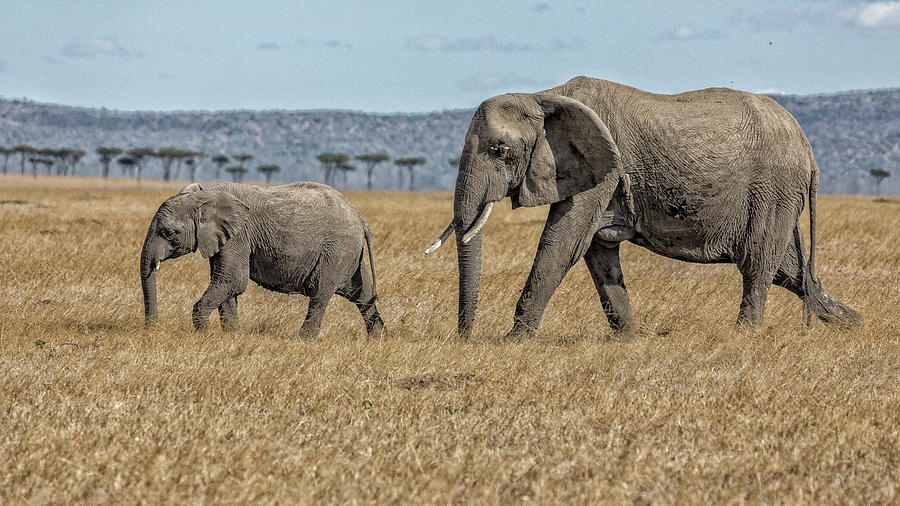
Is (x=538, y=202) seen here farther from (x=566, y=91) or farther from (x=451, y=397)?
(x=451, y=397)

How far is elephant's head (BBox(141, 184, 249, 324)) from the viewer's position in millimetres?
8781

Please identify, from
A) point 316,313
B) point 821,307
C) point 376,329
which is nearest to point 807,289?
point 821,307

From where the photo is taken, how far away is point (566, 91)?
8.62m

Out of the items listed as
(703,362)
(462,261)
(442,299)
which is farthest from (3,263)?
(703,362)

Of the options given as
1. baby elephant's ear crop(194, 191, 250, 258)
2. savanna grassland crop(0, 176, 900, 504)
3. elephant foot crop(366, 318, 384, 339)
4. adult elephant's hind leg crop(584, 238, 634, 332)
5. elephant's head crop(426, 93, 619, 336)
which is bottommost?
elephant foot crop(366, 318, 384, 339)

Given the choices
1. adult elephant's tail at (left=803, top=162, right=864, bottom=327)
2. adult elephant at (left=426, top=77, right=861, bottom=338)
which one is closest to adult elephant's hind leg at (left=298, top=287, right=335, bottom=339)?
adult elephant at (left=426, top=77, right=861, bottom=338)

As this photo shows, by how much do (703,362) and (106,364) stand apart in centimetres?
477

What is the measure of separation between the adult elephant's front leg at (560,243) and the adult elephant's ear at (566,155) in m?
0.14

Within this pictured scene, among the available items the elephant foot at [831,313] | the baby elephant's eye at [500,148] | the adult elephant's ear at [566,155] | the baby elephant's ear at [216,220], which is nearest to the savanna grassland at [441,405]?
the elephant foot at [831,313]

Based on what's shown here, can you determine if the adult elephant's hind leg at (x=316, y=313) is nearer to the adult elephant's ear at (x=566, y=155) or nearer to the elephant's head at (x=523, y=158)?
the elephant's head at (x=523, y=158)

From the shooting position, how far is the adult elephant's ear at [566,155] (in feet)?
26.6

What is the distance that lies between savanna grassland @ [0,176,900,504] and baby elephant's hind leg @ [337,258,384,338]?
0.26 m

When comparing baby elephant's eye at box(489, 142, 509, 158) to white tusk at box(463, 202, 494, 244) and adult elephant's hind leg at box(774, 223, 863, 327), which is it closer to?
white tusk at box(463, 202, 494, 244)

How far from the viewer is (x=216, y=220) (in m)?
8.80
